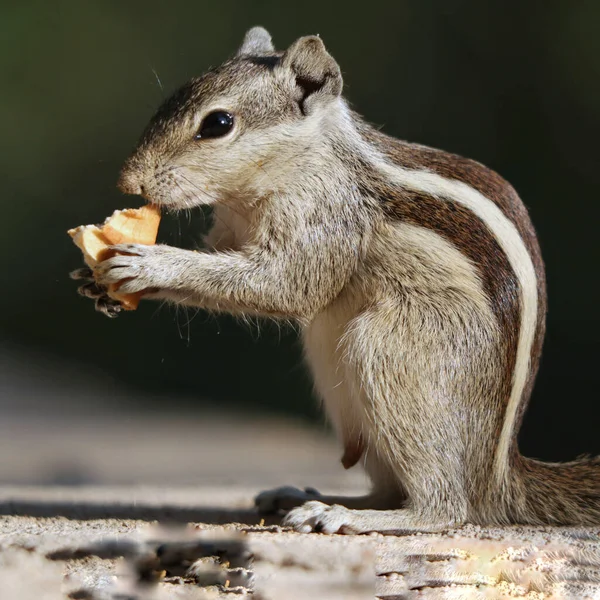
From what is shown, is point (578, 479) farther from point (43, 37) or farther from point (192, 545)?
point (43, 37)

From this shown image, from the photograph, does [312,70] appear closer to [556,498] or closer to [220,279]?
[220,279]

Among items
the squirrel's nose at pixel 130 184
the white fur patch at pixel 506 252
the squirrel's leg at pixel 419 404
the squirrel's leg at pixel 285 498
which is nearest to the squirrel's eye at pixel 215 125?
the squirrel's nose at pixel 130 184

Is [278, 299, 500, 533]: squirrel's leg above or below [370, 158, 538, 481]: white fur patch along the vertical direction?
below

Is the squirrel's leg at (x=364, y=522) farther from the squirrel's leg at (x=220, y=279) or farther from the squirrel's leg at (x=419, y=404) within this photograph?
the squirrel's leg at (x=220, y=279)

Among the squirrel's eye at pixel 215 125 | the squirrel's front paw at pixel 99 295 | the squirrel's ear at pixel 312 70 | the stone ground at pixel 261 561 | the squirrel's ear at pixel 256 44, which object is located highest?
the squirrel's ear at pixel 256 44

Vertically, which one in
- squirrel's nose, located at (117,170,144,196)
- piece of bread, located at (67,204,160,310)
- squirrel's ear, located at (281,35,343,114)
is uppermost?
squirrel's ear, located at (281,35,343,114)

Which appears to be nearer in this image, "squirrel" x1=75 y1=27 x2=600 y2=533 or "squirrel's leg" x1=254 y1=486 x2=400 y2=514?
"squirrel" x1=75 y1=27 x2=600 y2=533

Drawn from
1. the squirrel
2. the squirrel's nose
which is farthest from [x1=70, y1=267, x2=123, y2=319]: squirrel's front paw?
the squirrel's nose

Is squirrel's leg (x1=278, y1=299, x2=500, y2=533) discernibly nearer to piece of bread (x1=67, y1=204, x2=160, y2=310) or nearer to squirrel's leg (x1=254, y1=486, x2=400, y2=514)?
squirrel's leg (x1=254, y1=486, x2=400, y2=514)

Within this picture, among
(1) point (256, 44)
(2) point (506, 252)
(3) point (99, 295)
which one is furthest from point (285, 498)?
(1) point (256, 44)
